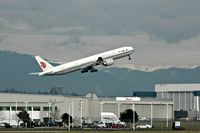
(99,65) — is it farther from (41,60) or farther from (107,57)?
(41,60)

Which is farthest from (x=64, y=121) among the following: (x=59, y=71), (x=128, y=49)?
(x=128, y=49)

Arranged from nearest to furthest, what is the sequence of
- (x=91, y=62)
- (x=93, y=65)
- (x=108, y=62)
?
(x=93, y=65), (x=108, y=62), (x=91, y=62)

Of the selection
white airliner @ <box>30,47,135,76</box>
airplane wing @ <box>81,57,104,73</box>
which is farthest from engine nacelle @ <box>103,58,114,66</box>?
airplane wing @ <box>81,57,104,73</box>

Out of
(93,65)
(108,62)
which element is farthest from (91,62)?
(108,62)

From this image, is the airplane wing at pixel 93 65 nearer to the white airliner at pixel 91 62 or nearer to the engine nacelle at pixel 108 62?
the white airliner at pixel 91 62

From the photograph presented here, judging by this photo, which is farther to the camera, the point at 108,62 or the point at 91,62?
the point at 91,62

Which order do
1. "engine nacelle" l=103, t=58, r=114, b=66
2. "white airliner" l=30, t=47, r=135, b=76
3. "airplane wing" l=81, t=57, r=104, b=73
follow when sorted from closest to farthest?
"airplane wing" l=81, t=57, r=104, b=73
"engine nacelle" l=103, t=58, r=114, b=66
"white airliner" l=30, t=47, r=135, b=76

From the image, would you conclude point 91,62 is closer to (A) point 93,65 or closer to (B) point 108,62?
(A) point 93,65

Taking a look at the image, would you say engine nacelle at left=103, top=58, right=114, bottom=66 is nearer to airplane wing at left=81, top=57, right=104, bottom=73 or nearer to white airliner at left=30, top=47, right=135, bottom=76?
white airliner at left=30, top=47, right=135, bottom=76

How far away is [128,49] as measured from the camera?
185125 mm

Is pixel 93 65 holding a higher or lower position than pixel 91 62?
lower

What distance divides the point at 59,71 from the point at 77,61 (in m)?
5.55

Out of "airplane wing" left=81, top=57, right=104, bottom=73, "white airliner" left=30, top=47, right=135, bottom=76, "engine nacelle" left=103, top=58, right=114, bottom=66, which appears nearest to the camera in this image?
"airplane wing" left=81, top=57, right=104, bottom=73

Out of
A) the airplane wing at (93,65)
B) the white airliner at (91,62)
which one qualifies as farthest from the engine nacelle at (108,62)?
the airplane wing at (93,65)
